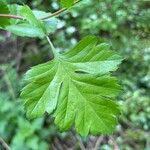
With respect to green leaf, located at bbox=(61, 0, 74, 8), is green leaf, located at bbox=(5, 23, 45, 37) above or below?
below

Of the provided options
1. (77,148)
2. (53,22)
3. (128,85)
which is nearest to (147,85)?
(128,85)

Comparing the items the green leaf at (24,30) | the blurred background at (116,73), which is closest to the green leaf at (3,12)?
the green leaf at (24,30)

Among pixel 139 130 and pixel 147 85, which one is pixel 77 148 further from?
pixel 147 85

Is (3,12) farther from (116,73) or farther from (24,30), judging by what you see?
(116,73)

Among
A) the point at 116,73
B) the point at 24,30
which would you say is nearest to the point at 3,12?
the point at 24,30

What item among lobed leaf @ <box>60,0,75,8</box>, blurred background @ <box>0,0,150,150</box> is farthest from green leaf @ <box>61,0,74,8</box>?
blurred background @ <box>0,0,150,150</box>

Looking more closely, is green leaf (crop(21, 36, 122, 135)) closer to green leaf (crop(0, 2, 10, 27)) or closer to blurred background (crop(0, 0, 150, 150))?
green leaf (crop(0, 2, 10, 27))

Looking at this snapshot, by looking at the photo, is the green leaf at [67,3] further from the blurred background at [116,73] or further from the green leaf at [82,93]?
the blurred background at [116,73]

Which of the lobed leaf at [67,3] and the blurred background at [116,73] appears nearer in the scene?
the lobed leaf at [67,3]
